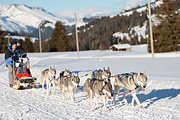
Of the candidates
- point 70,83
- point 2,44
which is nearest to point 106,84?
point 70,83

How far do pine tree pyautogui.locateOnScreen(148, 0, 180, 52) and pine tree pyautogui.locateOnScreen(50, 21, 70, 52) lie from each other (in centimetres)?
3074

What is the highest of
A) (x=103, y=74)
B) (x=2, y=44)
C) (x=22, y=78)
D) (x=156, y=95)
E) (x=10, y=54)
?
(x=2, y=44)

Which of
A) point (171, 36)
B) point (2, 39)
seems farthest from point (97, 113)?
point (2, 39)

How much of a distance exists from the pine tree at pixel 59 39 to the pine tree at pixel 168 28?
3074 centimetres

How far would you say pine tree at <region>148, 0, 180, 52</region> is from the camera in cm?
4062

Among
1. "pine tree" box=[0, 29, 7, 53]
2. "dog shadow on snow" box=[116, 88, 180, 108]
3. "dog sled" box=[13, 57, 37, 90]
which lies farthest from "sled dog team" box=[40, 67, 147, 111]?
"pine tree" box=[0, 29, 7, 53]

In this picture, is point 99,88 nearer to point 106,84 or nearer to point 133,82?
point 106,84

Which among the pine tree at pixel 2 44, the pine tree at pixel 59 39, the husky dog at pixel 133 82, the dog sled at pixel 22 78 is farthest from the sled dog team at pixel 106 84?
the pine tree at pixel 2 44

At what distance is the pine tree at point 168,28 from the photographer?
4062 centimetres

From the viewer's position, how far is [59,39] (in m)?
65.6

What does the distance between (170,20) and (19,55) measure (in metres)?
37.5

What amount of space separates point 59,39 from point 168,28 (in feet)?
116

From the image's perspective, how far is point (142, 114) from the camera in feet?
18.0

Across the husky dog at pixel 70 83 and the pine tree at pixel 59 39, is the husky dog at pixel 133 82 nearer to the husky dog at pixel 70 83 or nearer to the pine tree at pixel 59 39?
the husky dog at pixel 70 83
